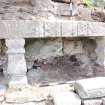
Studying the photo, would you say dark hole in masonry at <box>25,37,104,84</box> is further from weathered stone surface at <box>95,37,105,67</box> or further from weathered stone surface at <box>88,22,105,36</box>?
weathered stone surface at <box>88,22,105,36</box>

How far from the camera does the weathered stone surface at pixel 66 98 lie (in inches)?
112

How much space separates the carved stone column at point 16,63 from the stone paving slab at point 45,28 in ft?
0.37

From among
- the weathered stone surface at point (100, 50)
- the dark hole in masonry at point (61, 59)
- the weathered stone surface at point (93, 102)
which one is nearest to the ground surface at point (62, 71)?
the dark hole in masonry at point (61, 59)

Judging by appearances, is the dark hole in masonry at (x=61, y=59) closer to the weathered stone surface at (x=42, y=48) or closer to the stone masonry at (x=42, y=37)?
the weathered stone surface at (x=42, y=48)

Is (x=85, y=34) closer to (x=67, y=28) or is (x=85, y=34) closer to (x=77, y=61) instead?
A: (x=67, y=28)

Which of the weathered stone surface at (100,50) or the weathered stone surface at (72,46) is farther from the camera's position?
the weathered stone surface at (72,46)

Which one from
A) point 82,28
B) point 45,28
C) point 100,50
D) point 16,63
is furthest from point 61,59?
point 16,63

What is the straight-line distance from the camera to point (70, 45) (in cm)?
417

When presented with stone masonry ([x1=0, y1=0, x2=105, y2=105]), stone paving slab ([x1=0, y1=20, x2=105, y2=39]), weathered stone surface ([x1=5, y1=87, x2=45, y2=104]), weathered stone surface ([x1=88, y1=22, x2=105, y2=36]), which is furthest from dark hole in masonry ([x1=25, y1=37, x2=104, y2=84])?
weathered stone surface ([x1=5, y1=87, x2=45, y2=104])

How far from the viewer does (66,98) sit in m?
2.95

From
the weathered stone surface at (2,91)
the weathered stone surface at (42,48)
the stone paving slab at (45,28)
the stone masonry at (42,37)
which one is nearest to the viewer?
the stone masonry at (42,37)

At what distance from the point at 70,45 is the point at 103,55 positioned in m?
0.58

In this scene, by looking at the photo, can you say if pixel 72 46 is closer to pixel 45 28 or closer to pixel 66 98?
pixel 45 28

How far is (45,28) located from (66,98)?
42.4 inches
